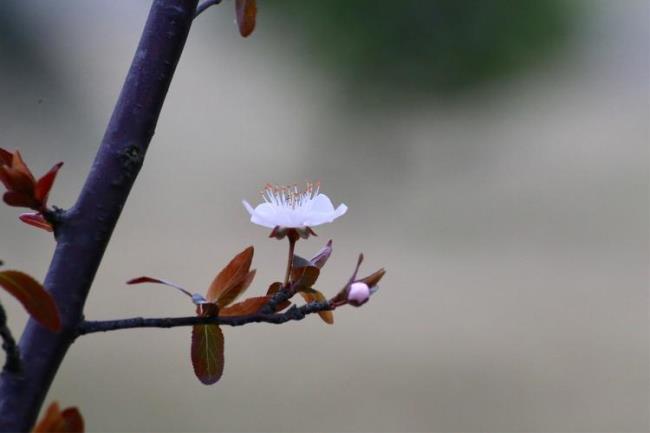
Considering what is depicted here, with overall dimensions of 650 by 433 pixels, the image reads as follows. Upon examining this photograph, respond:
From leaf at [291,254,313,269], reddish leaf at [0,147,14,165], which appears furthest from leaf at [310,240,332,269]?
reddish leaf at [0,147,14,165]

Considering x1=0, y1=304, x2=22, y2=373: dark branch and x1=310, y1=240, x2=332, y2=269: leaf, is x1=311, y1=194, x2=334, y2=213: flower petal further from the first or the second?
x1=0, y1=304, x2=22, y2=373: dark branch

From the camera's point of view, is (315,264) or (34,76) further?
(34,76)

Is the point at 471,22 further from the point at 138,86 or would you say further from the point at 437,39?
the point at 138,86

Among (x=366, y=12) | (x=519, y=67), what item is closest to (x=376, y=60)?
(x=366, y=12)

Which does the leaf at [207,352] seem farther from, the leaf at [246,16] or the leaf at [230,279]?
the leaf at [246,16]

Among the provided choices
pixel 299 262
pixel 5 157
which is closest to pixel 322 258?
pixel 299 262

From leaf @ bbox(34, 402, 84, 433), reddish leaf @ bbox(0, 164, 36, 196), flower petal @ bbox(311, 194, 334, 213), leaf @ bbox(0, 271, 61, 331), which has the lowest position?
leaf @ bbox(34, 402, 84, 433)

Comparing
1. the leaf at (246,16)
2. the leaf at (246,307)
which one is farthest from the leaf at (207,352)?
the leaf at (246,16)
